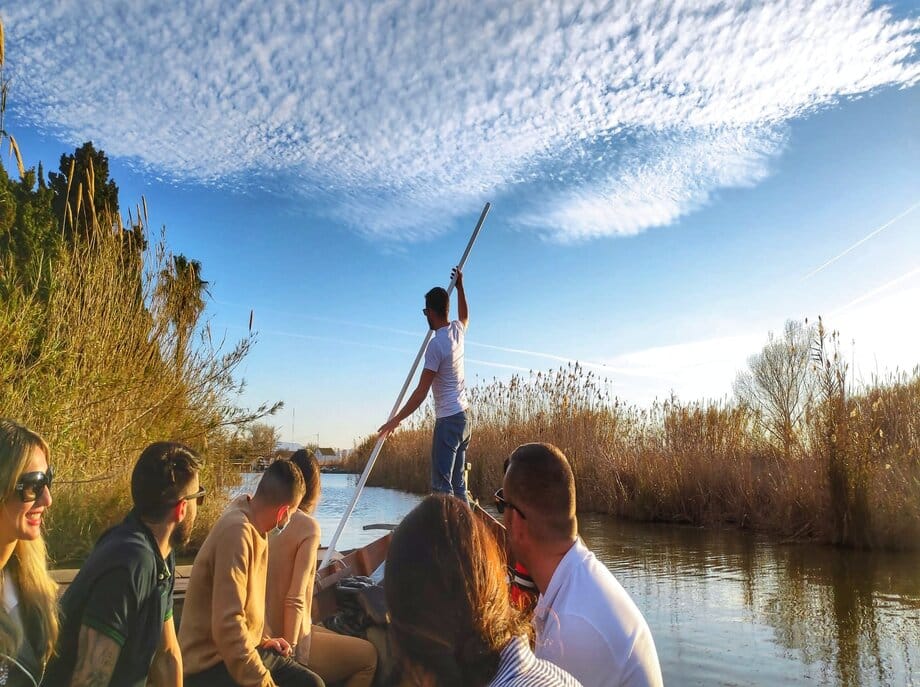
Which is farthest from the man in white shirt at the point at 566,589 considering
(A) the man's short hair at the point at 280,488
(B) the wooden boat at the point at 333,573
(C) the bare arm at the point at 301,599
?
(B) the wooden boat at the point at 333,573

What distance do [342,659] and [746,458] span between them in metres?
9.10

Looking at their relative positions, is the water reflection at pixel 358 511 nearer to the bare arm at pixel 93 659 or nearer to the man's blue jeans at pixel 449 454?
the man's blue jeans at pixel 449 454

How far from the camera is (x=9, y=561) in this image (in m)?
1.79

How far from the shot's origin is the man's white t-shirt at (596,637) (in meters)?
1.68

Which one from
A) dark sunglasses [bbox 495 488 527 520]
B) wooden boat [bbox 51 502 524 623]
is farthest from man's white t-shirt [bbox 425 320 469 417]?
dark sunglasses [bbox 495 488 527 520]

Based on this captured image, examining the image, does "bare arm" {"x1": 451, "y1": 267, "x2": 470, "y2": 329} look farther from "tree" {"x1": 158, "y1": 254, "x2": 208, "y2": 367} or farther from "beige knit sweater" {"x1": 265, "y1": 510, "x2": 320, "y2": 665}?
"tree" {"x1": 158, "y1": 254, "x2": 208, "y2": 367}

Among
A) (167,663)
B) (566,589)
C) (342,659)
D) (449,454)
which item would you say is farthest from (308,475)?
(449,454)

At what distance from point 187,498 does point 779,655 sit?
152 inches

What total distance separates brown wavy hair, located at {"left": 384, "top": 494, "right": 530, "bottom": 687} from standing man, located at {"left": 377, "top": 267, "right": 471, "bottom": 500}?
3828 mm

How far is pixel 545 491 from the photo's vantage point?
6.71 feet

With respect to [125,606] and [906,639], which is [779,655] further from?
[125,606]

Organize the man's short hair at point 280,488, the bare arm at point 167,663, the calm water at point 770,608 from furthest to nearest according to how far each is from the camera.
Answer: the calm water at point 770,608, the man's short hair at point 280,488, the bare arm at point 167,663

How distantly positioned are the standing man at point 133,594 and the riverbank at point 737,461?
26.2 feet

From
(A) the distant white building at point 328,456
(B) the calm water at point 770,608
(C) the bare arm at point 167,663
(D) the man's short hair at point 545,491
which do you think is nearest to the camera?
(D) the man's short hair at point 545,491
